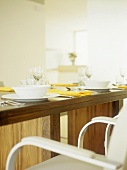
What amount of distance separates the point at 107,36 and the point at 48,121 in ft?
8.47

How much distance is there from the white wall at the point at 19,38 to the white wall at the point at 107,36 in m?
1.17

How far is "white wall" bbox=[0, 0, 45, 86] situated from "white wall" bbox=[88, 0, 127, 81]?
1.17m

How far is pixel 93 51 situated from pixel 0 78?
1.48m

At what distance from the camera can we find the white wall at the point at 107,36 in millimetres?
3709

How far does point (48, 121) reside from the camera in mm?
1533

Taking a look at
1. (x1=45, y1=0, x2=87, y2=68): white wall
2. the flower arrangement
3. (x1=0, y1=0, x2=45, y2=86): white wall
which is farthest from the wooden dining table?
the flower arrangement

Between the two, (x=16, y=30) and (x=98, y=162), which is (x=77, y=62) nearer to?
(x=16, y=30)

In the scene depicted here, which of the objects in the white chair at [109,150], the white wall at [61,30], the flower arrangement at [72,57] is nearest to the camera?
the white chair at [109,150]

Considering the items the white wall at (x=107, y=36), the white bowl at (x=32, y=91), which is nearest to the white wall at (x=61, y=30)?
the white wall at (x=107, y=36)

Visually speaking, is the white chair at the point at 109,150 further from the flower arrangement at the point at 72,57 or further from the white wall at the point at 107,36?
the flower arrangement at the point at 72,57

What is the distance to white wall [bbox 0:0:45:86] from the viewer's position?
14.0ft

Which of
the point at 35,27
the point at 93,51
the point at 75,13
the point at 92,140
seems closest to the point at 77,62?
the point at 75,13

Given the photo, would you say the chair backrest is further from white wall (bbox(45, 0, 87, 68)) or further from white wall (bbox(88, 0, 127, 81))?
white wall (bbox(45, 0, 87, 68))

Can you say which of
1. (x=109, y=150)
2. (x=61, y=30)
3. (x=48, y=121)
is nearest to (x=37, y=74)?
(x=48, y=121)
